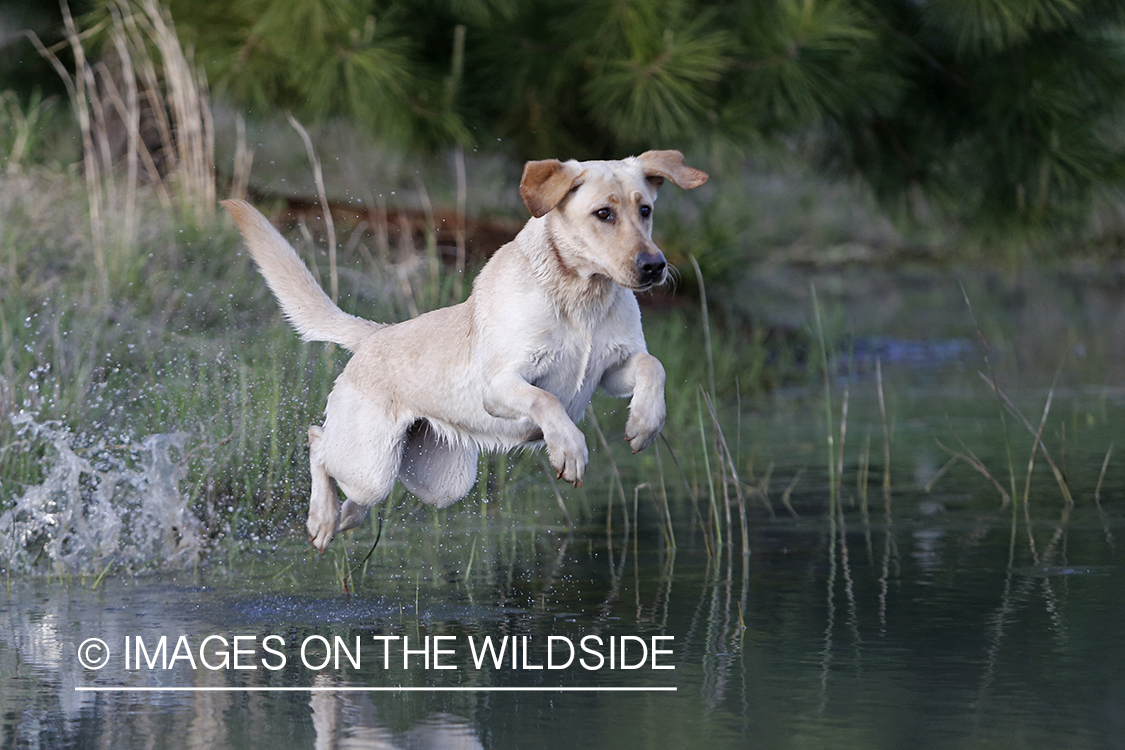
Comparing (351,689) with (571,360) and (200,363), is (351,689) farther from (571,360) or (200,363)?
(200,363)

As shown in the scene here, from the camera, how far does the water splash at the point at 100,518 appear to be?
592 cm

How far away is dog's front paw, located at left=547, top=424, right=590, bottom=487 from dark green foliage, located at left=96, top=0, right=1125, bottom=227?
500cm

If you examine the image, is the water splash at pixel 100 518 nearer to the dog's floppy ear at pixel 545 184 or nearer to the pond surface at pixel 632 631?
the pond surface at pixel 632 631

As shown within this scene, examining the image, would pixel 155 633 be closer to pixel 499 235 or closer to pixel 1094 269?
pixel 499 235

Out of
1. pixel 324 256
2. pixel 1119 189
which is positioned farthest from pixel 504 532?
pixel 1119 189

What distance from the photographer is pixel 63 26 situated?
1176 cm

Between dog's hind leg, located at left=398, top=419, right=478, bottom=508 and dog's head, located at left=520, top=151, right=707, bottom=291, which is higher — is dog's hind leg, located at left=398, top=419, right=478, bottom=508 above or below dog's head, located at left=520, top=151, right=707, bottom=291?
below

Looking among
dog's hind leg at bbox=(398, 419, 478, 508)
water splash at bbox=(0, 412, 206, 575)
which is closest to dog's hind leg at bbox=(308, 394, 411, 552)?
dog's hind leg at bbox=(398, 419, 478, 508)

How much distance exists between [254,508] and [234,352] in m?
1.18

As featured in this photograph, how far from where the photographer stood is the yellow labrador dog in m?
3.90

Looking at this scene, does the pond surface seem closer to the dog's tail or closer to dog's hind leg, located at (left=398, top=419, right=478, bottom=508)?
dog's hind leg, located at (left=398, top=419, right=478, bottom=508)

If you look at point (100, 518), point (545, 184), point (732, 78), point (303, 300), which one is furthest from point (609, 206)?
point (732, 78)

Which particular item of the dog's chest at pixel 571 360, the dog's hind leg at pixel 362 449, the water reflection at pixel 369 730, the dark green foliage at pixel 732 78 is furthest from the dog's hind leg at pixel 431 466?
the dark green foliage at pixel 732 78

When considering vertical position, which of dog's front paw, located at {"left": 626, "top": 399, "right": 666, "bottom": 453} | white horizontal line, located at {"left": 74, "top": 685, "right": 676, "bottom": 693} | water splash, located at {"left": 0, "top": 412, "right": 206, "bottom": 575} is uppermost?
dog's front paw, located at {"left": 626, "top": 399, "right": 666, "bottom": 453}
